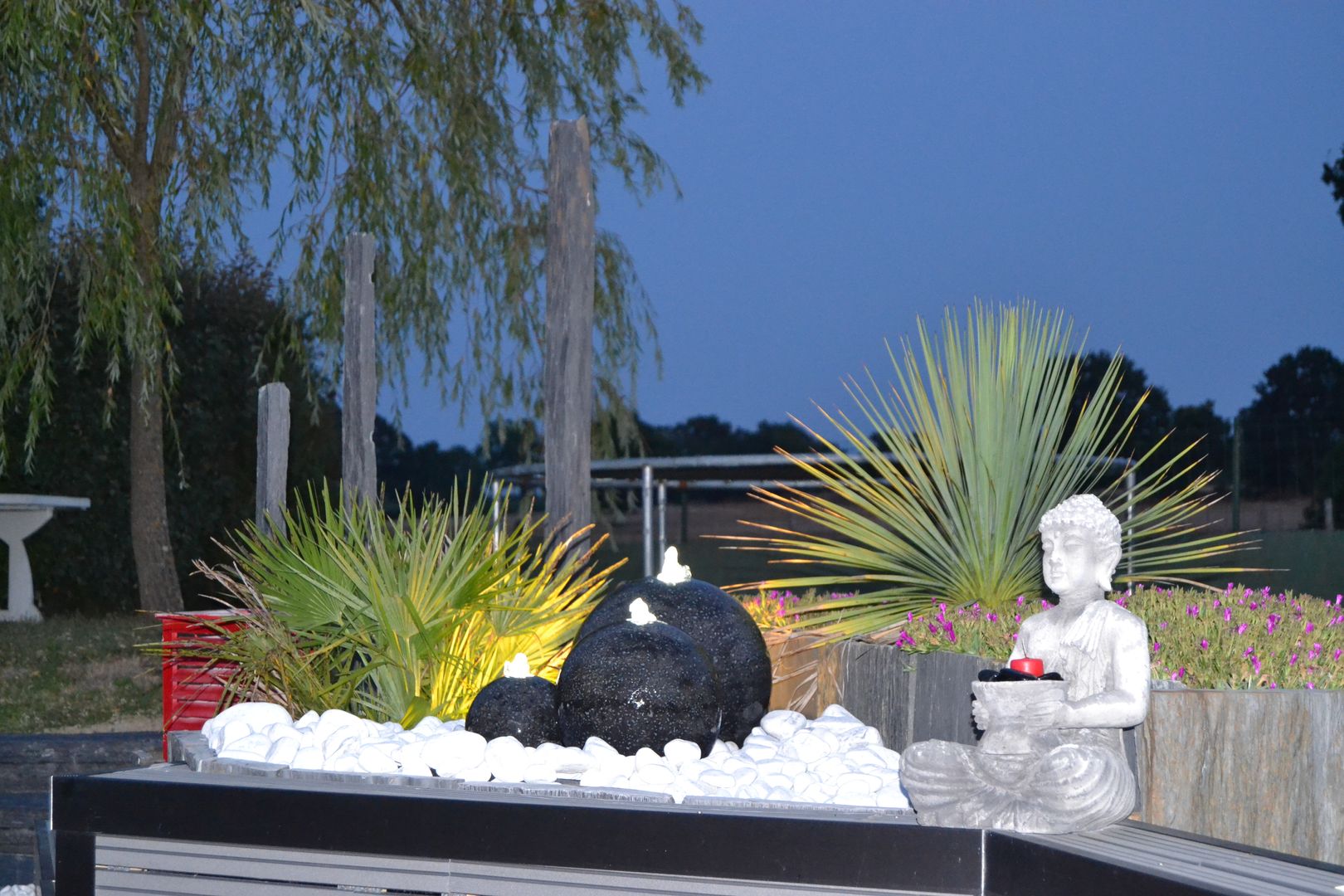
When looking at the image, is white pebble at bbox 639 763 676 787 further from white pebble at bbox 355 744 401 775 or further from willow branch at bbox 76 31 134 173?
willow branch at bbox 76 31 134 173

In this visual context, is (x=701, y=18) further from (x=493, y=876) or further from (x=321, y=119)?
(x=493, y=876)

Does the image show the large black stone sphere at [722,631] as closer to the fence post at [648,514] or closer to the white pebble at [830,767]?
the white pebble at [830,767]

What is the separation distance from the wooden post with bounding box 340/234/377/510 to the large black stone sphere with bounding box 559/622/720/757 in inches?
115

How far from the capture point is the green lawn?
7156mm

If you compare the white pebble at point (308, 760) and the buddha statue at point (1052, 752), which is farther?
the white pebble at point (308, 760)

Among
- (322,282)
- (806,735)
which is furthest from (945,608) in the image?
(322,282)

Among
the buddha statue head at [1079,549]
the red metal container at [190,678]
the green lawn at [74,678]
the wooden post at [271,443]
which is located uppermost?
the wooden post at [271,443]

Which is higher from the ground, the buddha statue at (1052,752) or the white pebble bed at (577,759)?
the buddha statue at (1052,752)

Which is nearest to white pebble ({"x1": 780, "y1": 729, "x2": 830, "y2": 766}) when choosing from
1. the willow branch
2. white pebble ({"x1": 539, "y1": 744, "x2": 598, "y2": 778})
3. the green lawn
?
white pebble ({"x1": 539, "y1": 744, "x2": 598, "y2": 778})

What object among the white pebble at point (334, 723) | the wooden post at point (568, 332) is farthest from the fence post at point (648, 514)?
the white pebble at point (334, 723)

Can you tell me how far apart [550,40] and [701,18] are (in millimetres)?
1482

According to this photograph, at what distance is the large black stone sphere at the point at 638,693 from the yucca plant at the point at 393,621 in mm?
662

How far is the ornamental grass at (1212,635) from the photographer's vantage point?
3109 millimetres

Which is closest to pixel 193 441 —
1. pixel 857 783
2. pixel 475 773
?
pixel 475 773
